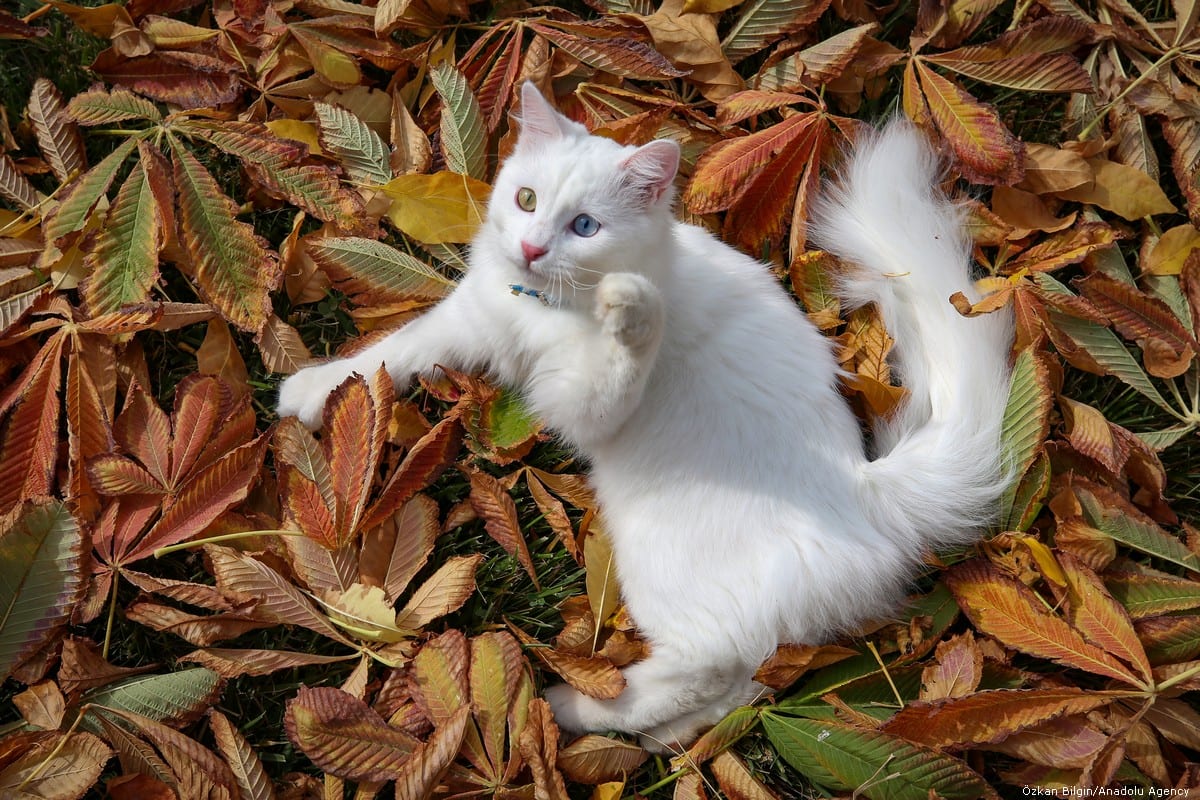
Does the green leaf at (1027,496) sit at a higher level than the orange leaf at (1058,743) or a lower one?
higher

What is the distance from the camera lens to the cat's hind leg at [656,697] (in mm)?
1658

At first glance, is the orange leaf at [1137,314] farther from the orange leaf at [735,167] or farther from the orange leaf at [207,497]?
the orange leaf at [207,497]

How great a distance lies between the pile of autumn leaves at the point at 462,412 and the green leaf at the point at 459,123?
0.01 metres

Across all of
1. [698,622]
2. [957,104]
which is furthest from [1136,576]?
[957,104]

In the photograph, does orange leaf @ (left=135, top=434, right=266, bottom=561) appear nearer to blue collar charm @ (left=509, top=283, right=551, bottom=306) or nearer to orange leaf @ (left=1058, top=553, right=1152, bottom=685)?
blue collar charm @ (left=509, top=283, right=551, bottom=306)

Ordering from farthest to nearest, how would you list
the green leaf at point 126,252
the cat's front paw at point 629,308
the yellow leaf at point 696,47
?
the yellow leaf at point 696,47 < the green leaf at point 126,252 < the cat's front paw at point 629,308

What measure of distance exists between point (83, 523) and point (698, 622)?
48.0 inches

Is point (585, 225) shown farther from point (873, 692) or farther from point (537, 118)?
point (873, 692)

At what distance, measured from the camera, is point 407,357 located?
1872 mm

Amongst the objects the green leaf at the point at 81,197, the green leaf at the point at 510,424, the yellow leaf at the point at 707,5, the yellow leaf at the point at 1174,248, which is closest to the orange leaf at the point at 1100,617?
the yellow leaf at the point at 1174,248

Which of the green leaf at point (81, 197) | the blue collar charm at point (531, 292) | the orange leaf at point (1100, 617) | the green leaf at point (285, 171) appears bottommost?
the orange leaf at point (1100, 617)

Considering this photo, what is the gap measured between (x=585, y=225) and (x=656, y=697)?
3.26 ft

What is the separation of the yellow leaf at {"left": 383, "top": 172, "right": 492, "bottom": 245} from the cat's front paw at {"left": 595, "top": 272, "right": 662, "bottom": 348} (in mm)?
671

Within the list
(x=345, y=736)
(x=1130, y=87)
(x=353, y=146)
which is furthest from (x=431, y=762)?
(x=1130, y=87)
